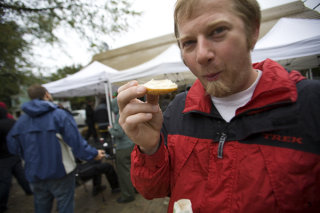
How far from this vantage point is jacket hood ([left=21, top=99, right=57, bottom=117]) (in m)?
2.31

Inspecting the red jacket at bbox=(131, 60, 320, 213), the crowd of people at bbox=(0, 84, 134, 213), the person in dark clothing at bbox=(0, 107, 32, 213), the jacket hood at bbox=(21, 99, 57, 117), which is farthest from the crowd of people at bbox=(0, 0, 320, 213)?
the person in dark clothing at bbox=(0, 107, 32, 213)

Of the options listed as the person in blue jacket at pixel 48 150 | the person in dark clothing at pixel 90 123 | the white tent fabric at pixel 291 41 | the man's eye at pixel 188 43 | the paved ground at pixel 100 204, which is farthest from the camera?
the person in dark clothing at pixel 90 123

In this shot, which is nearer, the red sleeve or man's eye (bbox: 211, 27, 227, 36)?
man's eye (bbox: 211, 27, 227, 36)

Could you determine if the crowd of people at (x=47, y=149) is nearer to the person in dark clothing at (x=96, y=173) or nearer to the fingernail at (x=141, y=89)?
the person in dark clothing at (x=96, y=173)

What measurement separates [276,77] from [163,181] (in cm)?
94

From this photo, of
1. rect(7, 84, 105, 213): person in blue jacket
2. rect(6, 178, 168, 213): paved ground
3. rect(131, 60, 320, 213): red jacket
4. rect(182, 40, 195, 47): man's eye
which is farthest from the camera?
rect(6, 178, 168, 213): paved ground

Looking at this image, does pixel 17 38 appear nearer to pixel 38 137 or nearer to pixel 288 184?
pixel 38 137

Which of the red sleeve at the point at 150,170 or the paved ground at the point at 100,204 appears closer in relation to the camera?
the red sleeve at the point at 150,170

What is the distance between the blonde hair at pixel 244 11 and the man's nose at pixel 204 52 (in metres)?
0.18

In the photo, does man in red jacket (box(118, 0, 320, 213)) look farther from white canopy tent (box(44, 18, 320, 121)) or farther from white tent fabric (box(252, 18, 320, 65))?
white tent fabric (box(252, 18, 320, 65))

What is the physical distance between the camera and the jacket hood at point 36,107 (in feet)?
7.57

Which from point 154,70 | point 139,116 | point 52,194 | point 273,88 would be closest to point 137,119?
point 139,116

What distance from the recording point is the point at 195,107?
3.53 ft

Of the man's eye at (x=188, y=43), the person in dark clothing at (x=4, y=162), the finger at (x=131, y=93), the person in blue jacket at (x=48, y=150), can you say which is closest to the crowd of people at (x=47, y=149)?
the person in blue jacket at (x=48, y=150)
